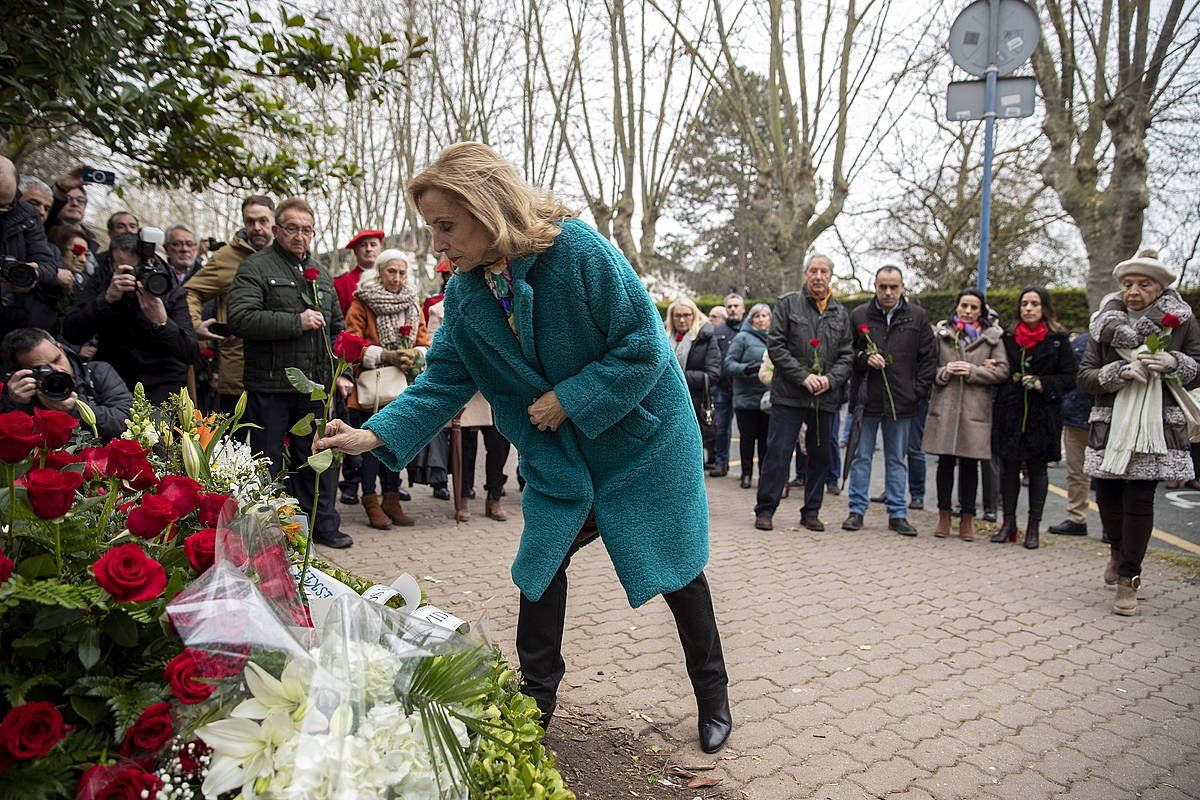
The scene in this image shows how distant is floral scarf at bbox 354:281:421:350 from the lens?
6.78m

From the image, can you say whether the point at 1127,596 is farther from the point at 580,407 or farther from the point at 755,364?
the point at 755,364

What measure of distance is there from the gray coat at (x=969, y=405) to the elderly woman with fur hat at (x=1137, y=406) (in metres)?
1.73

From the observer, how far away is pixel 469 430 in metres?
7.71

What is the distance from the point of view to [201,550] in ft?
5.72

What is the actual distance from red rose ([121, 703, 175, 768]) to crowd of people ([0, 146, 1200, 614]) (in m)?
2.73

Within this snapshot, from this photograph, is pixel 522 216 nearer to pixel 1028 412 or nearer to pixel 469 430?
pixel 469 430

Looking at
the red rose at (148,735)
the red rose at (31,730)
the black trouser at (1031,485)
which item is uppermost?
the red rose at (31,730)

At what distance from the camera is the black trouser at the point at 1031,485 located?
23.0 ft

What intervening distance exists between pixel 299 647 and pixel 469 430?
6.21 meters

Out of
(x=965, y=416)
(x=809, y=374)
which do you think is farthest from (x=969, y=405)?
(x=809, y=374)

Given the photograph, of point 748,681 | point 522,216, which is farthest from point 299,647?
point 748,681

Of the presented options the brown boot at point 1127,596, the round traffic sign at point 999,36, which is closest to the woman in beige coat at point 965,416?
the brown boot at point 1127,596

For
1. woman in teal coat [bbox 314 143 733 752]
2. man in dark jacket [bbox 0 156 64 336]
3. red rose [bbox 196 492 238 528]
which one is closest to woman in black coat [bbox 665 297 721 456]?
man in dark jacket [bbox 0 156 64 336]

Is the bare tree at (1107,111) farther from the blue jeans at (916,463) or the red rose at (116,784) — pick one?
the red rose at (116,784)
